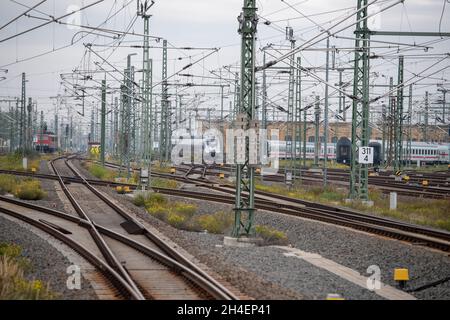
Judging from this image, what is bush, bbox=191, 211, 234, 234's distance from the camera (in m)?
23.1

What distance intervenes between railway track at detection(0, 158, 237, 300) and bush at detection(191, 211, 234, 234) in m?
2.31

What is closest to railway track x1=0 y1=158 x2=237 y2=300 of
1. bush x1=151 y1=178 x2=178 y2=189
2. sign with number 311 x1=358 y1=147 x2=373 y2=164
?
sign with number 311 x1=358 y1=147 x2=373 y2=164

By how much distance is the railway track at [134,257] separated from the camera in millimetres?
12156

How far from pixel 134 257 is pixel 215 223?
7121mm

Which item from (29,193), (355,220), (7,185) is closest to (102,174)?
(7,185)

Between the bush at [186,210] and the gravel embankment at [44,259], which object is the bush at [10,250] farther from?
the bush at [186,210]

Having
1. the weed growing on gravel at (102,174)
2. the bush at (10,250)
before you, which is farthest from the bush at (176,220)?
the weed growing on gravel at (102,174)

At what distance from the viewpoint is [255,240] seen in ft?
64.3

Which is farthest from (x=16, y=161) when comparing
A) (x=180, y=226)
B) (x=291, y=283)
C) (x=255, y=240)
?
(x=291, y=283)

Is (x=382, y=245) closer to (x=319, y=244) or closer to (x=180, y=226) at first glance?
(x=319, y=244)

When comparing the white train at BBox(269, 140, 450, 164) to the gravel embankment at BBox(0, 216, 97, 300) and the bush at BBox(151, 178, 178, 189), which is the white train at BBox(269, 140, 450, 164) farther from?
the gravel embankment at BBox(0, 216, 97, 300)

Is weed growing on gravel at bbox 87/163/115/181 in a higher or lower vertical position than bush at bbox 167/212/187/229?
higher
